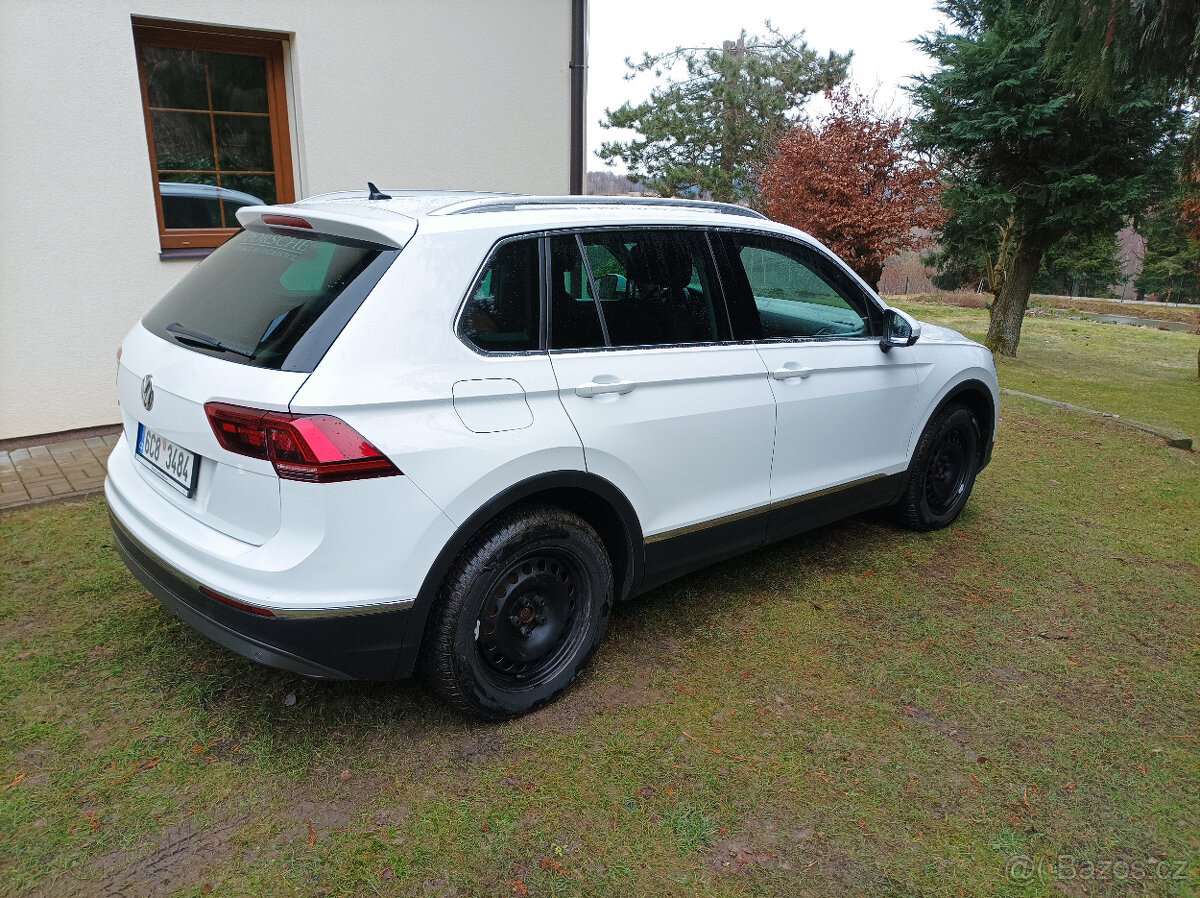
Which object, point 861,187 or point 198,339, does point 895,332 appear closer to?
point 198,339

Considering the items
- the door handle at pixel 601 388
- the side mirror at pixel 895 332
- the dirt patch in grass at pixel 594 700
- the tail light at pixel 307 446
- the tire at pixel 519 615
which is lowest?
the dirt patch in grass at pixel 594 700

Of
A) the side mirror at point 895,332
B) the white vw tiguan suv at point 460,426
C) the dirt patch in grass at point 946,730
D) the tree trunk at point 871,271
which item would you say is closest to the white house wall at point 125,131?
the white vw tiguan suv at point 460,426

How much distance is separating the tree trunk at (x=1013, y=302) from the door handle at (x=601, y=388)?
544 inches

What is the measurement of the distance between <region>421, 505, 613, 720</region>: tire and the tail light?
521 mm

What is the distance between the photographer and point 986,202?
1330 cm

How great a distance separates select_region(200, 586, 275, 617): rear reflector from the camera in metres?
2.52

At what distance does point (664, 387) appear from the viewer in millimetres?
3332

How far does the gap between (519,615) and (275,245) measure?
1.61 m

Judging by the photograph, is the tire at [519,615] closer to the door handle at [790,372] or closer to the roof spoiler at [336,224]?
the roof spoiler at [336,224]

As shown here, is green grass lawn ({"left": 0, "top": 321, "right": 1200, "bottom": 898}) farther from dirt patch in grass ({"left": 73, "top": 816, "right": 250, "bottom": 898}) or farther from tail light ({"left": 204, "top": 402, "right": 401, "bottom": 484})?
tail light ({"left": 204, "top": 402, "right": 401, "bottom": 484})

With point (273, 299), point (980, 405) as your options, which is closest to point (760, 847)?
point (273, 299)

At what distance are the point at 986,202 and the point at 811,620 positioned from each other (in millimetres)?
11619

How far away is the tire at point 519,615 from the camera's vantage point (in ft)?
9.29

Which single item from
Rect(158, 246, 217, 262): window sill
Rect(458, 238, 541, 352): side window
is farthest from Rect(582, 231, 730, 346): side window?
Rect(158, 246, 217, 262): window sill
